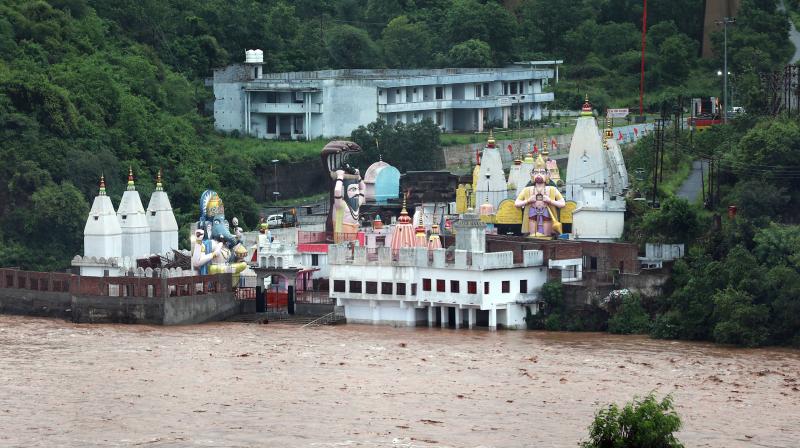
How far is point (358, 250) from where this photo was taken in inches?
3162

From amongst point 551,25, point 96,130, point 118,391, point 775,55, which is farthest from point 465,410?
point 551,25

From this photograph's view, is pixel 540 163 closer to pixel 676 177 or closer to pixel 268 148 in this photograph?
pixel 676 177

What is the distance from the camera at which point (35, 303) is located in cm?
8331

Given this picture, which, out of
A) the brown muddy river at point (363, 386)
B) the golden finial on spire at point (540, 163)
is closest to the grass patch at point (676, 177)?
the golden finial on spire at point (540, 163)

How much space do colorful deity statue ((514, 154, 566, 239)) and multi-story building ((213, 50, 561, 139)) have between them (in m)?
25.7

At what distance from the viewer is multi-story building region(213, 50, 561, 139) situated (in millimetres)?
109000

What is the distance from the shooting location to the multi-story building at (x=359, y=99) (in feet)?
358

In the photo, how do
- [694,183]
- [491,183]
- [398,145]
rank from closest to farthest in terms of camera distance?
[491,183]
[694,183]
[398,145]

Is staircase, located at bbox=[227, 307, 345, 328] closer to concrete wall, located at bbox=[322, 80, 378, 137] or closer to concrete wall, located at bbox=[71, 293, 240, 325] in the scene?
concrete wall, located at bbox=[71, 293, 240, 325]

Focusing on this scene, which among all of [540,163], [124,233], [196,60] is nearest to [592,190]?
[540,163]

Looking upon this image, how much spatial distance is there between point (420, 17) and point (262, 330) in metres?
48.8

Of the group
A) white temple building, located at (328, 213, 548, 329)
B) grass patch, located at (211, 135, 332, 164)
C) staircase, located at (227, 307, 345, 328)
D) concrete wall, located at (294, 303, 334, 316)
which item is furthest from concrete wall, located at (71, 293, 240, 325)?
grass patch, located at (211, 135, 332, 164)

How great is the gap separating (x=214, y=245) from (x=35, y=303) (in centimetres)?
617

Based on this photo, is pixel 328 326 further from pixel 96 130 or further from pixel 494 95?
pixel 494 95
